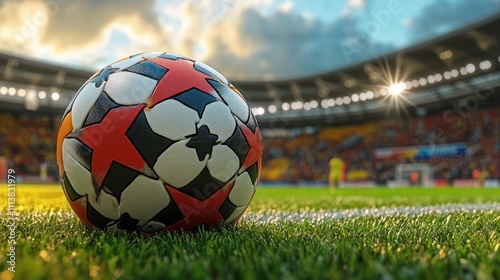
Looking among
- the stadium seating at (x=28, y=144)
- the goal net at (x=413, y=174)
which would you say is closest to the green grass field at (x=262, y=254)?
the goal net at (x=413, y=174)

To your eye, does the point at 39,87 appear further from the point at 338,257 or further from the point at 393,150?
the point at 338,257

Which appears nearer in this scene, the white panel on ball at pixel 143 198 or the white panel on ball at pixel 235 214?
the white panel on ball at pixel 143 198

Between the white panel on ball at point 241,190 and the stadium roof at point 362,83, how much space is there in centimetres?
2549

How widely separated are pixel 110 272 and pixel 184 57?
1.93 metres

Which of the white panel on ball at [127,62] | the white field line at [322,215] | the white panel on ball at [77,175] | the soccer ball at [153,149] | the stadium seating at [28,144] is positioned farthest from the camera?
the stadium seating at [28,144]

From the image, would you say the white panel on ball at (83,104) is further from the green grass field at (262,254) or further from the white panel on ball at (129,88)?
the green grass field at (262,254)

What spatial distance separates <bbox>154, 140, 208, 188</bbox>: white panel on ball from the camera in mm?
2479

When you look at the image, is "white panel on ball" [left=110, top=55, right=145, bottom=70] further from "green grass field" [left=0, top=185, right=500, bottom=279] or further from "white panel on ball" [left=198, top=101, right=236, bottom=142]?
"green grass field" [left=0, top=185, right=500, bottom=279]

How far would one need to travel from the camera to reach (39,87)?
3712 cm

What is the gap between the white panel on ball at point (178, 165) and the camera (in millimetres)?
2479

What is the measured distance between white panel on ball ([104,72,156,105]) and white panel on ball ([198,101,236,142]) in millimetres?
376

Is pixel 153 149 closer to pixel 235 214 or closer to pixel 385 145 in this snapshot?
pixel 235 214

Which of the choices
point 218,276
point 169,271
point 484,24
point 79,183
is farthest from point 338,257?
point 484,24

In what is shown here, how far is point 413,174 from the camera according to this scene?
1326 inches
